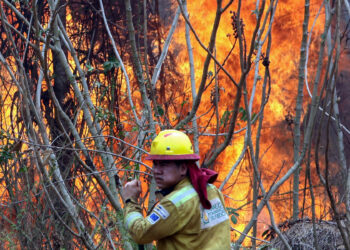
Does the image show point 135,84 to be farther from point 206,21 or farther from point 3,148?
point 3,148

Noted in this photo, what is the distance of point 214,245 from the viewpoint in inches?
107

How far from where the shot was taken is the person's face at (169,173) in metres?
2.77

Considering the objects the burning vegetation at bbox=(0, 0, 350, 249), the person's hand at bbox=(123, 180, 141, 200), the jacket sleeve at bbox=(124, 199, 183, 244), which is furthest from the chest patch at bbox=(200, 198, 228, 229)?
the burning vegetation at bbox=(0, 0, 350, 249)

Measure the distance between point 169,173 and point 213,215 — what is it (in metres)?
0.35

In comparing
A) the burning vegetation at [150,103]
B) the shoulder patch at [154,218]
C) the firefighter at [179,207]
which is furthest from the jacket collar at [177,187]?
the burning vegetation at [150,103]

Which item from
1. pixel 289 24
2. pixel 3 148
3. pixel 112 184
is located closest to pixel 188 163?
pixel 112 184

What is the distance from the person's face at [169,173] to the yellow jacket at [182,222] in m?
0.04

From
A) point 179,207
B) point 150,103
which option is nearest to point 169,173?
point 179,207

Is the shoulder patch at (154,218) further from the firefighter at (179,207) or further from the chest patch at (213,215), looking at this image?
the chest patch at (213,215)

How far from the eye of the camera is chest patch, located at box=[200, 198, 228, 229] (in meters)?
2.69

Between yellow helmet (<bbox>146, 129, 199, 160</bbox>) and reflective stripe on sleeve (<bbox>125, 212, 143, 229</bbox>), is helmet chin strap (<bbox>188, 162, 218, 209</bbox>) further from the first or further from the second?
reflective stripe on sleeve (<bbox>125, 212, 143, 229</bbox>)

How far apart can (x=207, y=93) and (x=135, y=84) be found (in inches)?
66.0

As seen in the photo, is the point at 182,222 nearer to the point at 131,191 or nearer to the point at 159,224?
the point at 159,224

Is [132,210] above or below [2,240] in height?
above
